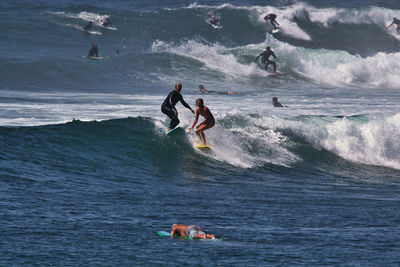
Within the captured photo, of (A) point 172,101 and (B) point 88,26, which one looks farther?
(B) point 88,26

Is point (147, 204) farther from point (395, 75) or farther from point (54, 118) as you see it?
point (395, 75)

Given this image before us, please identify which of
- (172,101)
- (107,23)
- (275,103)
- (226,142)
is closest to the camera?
(172,101)

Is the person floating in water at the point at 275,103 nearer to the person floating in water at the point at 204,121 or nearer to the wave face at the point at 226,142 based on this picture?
Answer: the wave face at the point at 226,142

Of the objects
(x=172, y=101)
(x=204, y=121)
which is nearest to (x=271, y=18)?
(x=204, y=121)

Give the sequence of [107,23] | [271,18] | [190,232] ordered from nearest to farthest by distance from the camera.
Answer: [190,232] → [107,23] → [271,18]

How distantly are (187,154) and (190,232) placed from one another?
7458 millimetres

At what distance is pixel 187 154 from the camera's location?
59.0 ft

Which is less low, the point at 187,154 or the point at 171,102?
the point at 171,102

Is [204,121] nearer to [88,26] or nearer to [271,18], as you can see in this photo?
[88,26]

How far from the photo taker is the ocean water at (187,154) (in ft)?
33.6

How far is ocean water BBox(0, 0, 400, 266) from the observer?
10250mm

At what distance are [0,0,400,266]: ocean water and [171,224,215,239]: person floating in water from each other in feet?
0.78

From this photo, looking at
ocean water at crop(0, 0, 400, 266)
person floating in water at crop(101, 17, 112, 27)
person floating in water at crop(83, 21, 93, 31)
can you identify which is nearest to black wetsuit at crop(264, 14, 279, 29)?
ocean water at crop(0, 0, 400, 266)

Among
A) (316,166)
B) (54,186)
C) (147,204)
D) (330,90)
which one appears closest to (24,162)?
(54,186)
